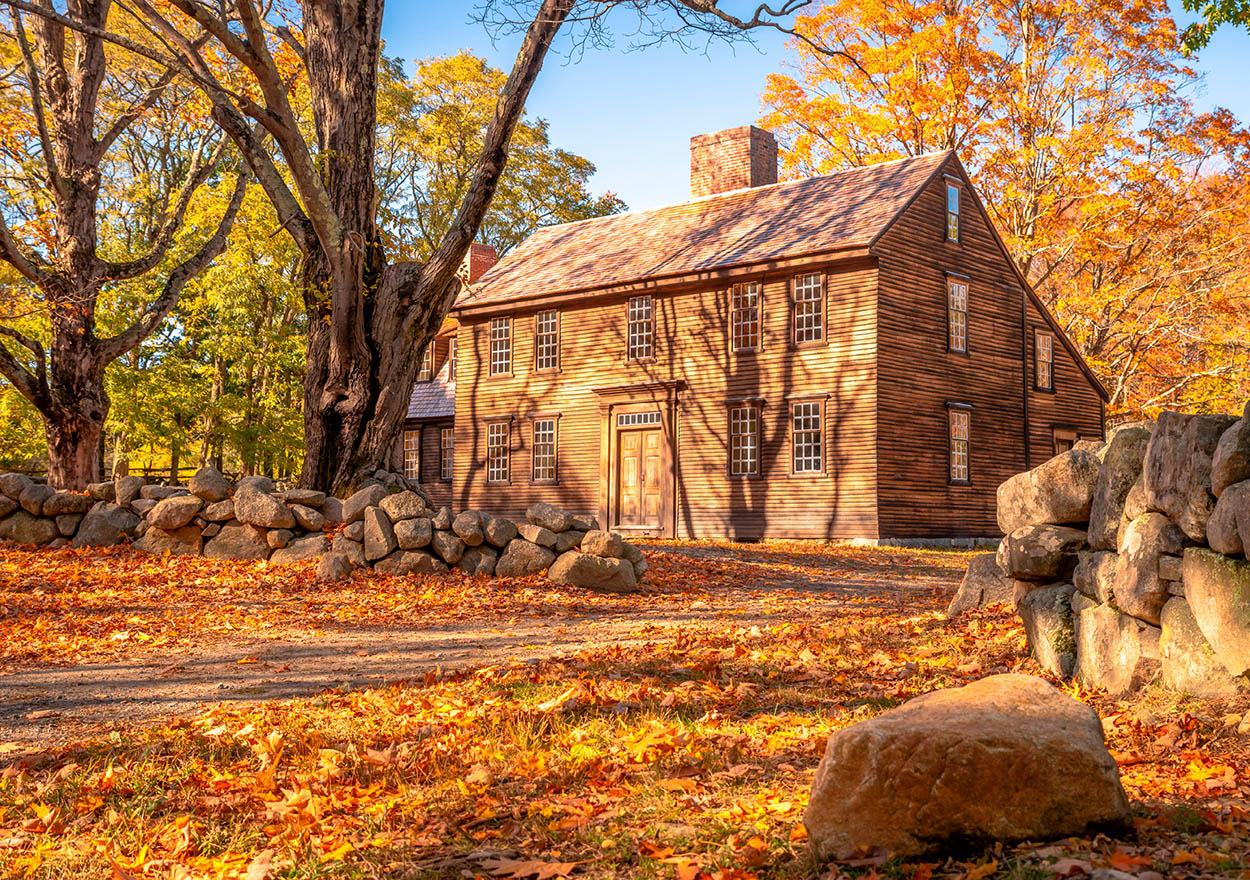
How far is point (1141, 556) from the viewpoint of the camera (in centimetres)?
570

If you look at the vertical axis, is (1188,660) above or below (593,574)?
above

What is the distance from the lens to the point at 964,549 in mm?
23078

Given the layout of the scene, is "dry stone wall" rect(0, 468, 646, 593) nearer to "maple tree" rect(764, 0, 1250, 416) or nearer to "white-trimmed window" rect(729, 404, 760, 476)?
"white-trimmed window" rect(729, 404, 760, 476)

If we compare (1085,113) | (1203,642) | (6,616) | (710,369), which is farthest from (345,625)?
(1085,113)

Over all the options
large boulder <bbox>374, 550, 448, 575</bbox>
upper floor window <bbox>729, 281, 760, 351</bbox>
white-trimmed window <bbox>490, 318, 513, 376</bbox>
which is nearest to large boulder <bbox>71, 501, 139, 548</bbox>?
large boulder <bbox>374, 550, 448, 575</bbox>

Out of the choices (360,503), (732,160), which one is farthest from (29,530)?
(732,160)

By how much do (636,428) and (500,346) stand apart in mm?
5332

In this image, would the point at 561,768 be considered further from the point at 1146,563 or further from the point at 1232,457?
the point at 1232,457

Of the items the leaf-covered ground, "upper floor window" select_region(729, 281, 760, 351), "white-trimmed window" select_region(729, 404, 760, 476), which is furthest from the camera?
"upper floor window" select_region(729, 281, 760, 351)

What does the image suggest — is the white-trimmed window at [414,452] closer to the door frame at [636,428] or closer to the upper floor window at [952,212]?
the door frame at [636,428]

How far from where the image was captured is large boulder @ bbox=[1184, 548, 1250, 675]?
16.2 feet

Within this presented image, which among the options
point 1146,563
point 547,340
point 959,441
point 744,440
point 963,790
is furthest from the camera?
point 547,340

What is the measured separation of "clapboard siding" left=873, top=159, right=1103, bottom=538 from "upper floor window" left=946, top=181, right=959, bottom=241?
8.7 inches

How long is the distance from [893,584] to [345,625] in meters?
7.29
